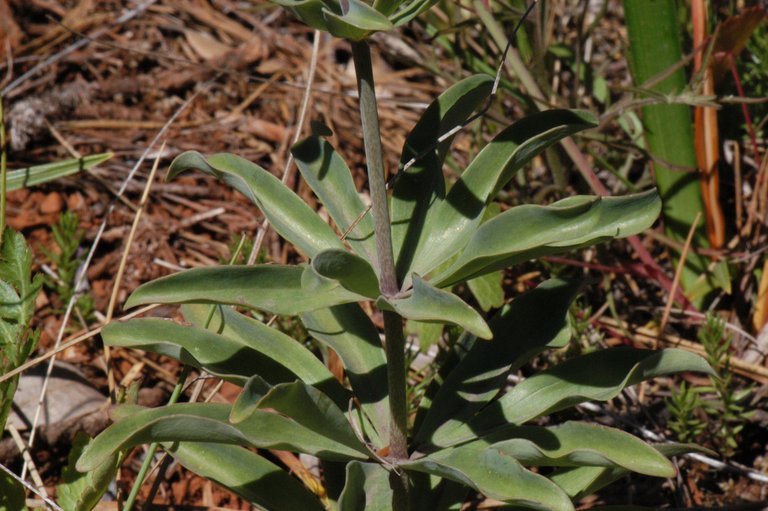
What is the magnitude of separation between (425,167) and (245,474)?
0.62 m

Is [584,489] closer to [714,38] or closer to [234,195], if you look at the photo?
[714,38]

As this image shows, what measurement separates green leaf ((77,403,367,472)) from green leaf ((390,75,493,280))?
1.08 ft

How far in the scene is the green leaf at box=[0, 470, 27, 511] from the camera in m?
1.66

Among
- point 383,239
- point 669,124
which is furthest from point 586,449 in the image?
point 669,124

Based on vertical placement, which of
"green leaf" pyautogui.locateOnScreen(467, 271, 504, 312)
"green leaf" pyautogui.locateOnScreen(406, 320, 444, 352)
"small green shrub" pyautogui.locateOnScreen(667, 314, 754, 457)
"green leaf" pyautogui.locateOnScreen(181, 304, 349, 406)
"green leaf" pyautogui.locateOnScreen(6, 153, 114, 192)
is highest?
"green leaf" pyautogui.locateOnScreen(6, 153, 114, 192)

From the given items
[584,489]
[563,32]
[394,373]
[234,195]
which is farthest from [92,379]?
[563,32]

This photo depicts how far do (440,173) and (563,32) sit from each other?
1487mm

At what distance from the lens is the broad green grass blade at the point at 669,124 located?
86.0 inches

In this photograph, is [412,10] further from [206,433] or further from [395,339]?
[206,433]

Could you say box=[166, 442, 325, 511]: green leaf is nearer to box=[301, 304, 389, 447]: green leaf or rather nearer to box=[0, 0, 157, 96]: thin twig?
box=[301, 304, 389, 447]: green leaf

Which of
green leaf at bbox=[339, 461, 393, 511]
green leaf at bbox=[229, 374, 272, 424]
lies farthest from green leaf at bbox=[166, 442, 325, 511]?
green leaf at bbox=[229, 374, 272, 424]

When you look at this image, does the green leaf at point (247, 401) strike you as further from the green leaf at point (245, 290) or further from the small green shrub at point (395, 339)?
the green leaf at point (245, 290)

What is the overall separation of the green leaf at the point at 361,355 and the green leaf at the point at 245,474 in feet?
0.55

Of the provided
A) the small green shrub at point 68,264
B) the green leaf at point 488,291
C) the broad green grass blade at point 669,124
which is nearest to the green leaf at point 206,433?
the green leaf at point 488,291
